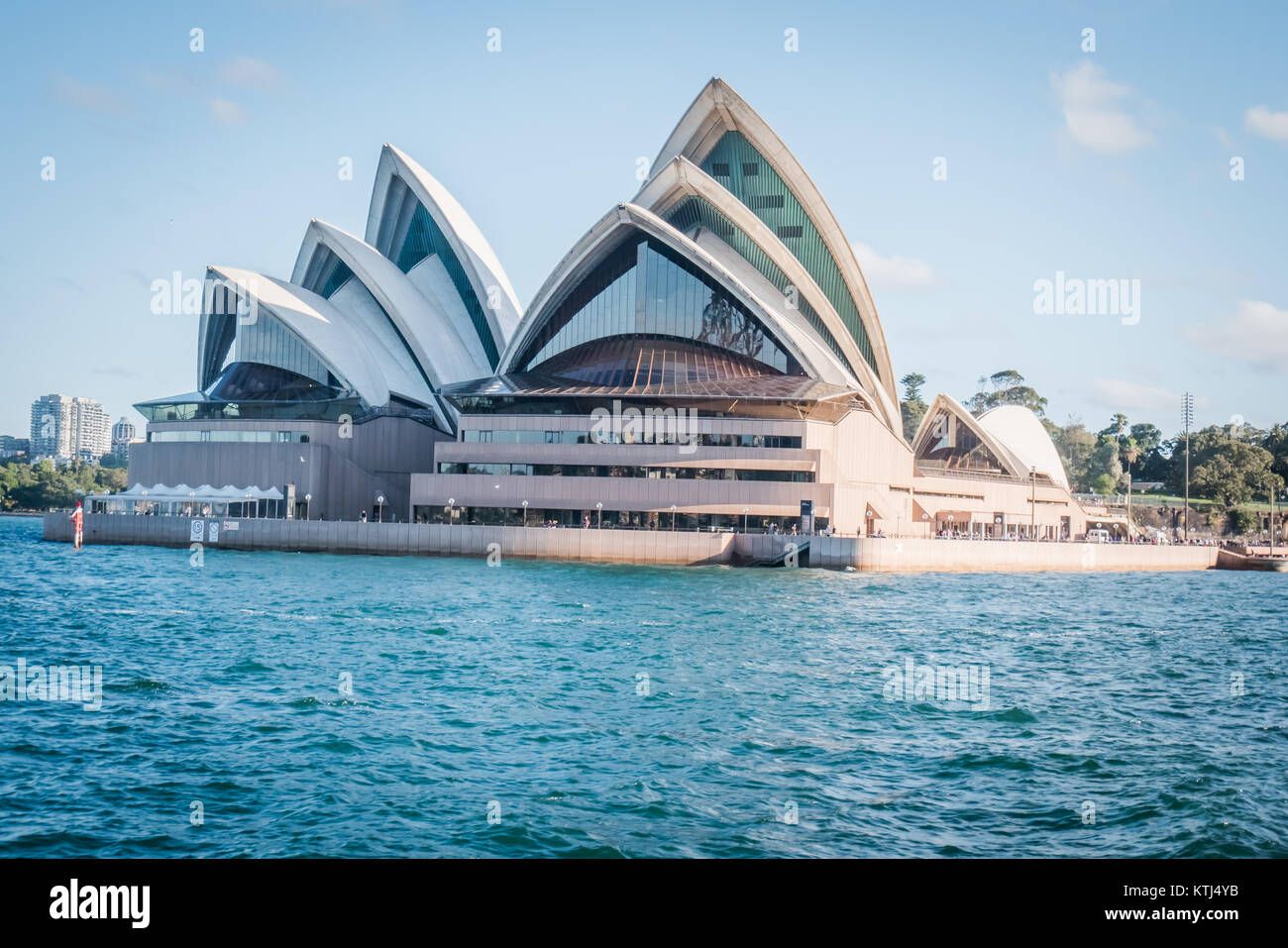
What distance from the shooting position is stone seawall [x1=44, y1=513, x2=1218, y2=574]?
175ft

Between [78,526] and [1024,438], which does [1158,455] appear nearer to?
[1024,438]

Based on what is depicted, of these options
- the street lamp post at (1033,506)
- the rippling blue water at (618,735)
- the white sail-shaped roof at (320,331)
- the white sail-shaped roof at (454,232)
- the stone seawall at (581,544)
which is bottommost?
the rippling blue water at (618,735)

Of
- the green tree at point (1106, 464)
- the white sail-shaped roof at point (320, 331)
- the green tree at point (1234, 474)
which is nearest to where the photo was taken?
the white sail-shaped roof at point (320, 331)

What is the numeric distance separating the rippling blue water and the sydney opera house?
88.9ft

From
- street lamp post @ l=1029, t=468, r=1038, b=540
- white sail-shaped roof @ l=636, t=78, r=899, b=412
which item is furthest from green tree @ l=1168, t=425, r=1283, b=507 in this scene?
white sail-shaped roof @ l=636, t=78, r=899, b=412

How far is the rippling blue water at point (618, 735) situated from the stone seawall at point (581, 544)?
2155cm

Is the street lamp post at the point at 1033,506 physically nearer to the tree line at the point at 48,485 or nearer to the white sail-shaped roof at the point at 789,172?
the white sail-shaped roof at the point at 789,172

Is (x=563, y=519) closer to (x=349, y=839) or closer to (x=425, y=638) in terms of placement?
(x=425, y=638)

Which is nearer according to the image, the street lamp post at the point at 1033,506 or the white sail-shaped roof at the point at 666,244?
the white sail-shaped roof at the point at 666,244

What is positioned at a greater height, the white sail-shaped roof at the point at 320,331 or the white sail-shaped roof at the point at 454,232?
the white sail-shaped roof at the point at 454,232

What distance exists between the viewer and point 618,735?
15.0m

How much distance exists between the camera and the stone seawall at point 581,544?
5347 centimetres

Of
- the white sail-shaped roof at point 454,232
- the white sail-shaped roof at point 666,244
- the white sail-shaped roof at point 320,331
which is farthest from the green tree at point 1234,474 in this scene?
the white sail-shaped roof at point 320,331
